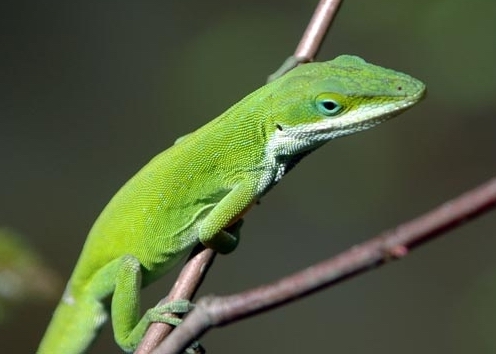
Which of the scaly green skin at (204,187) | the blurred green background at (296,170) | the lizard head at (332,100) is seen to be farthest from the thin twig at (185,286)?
the blurred green background at (296,170)

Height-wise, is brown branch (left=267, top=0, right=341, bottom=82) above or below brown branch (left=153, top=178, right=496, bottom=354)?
above

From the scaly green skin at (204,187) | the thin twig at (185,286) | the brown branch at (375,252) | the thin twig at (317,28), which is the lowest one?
the brown branch at (375,252)

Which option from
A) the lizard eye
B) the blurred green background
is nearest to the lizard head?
the lizard eye

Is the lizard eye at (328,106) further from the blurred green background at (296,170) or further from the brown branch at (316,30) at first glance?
the blurred green background at (296,170)

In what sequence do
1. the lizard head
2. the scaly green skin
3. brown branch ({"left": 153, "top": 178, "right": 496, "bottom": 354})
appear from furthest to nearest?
the scaly green skin
the lizard head
brown branch ({"left": 153, "top": 178, "right": 496, "bottom": 354})

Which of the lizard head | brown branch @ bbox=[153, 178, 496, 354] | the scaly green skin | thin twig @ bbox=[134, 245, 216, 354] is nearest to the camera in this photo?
brown branch @ bbox=[153, 178, 496, 354]

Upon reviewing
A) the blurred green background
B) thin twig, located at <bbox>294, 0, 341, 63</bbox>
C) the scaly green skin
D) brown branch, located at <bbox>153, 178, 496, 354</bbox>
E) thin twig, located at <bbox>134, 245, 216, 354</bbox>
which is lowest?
brown branch, located at <bbox>153, 178, 496, 354</bbox>

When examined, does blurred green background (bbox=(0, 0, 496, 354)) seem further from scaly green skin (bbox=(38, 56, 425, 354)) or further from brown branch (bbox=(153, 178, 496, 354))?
brown branch (bbox=(153, 178, 496, 354))

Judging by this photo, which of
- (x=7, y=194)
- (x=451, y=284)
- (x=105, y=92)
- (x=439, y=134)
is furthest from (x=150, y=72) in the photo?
(x=451, y=284)

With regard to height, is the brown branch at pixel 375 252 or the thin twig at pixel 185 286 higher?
the thin twig at pixel 185 286
